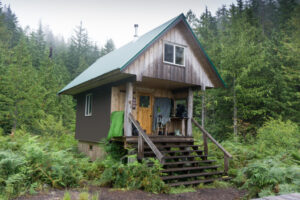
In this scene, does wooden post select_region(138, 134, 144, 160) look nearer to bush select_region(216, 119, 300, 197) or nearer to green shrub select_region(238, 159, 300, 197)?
bush select_region(216, 119, 300, 197)

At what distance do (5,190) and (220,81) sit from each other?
10348mm

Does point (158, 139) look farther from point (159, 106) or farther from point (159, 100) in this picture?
point (159, 100)

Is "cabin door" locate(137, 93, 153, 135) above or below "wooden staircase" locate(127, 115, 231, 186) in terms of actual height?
above

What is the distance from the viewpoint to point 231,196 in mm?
8008

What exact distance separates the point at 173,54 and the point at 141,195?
6.67 metres

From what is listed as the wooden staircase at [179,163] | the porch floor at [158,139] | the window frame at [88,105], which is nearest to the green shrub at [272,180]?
the wooden staircase at [179,163]

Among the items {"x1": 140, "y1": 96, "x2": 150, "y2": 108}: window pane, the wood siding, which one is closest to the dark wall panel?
{"x1": 140, "y1": 96, "x2": 150, "y2": 108}: window pane

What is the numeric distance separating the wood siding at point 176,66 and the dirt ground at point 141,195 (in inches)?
181

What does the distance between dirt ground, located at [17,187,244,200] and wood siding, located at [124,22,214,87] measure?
15.1ft

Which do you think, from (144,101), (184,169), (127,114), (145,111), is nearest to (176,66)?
(144,101)

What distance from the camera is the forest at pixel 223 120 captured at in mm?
7773

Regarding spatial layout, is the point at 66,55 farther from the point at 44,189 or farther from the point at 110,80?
the point at 44,189

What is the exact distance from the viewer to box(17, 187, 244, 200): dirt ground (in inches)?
267

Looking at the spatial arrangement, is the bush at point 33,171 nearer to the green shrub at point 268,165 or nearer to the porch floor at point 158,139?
the porch floor at point 158,139
